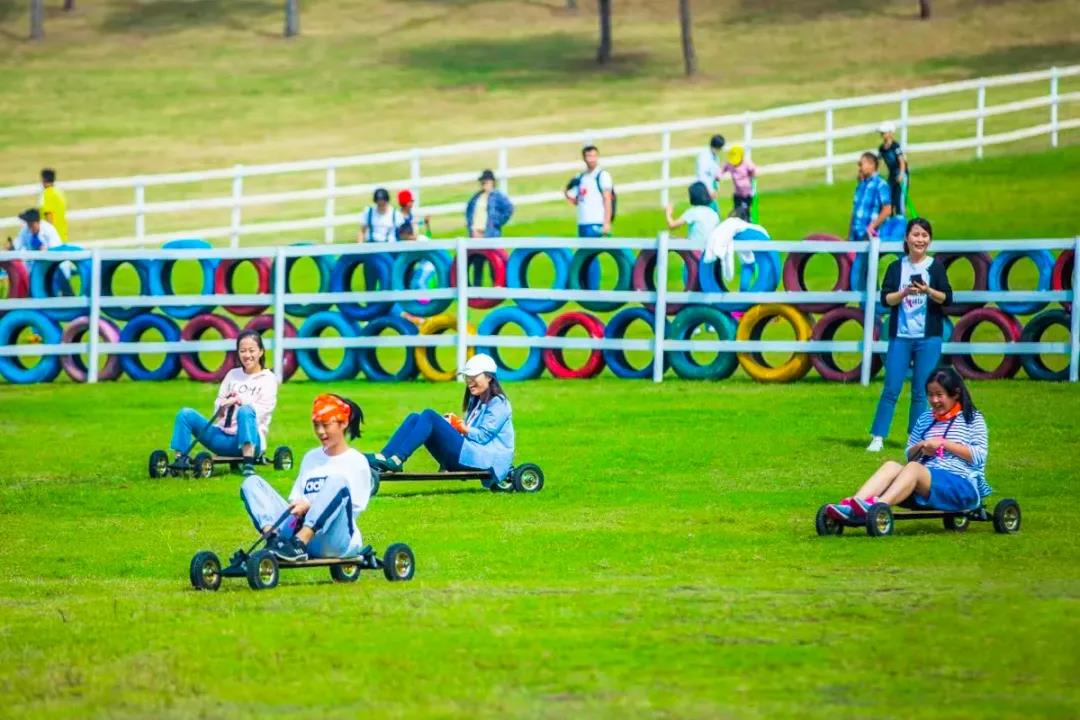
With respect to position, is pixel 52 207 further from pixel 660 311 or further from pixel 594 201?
pixel 660 311

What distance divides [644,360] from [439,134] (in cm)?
3315

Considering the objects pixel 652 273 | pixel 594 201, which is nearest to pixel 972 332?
pixel 652 273

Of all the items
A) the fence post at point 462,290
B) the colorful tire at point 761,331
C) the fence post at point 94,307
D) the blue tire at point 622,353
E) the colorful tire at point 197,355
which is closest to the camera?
the colorful tire at point 761,331

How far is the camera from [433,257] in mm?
23797

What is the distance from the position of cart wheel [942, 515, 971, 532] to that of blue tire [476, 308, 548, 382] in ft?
33.9

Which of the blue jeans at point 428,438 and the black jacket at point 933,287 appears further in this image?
the black jacket at point 933,287

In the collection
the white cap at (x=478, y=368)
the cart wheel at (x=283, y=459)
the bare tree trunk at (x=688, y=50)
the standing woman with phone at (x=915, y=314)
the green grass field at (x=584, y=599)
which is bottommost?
the green grass field at (x=584, y=599)

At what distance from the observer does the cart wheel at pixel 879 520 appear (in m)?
12.6

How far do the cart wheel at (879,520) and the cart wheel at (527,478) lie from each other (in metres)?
3.39

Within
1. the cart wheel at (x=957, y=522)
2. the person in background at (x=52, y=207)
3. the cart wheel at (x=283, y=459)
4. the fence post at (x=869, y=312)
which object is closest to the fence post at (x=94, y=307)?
the person in background at (x=52, y=207)

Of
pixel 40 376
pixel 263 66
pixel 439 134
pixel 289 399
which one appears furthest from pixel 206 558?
pixel 263 66

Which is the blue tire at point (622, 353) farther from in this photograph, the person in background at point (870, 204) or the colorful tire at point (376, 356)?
the person in background at point (870, 204)

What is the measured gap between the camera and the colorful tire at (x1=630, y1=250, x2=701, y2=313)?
2261cm

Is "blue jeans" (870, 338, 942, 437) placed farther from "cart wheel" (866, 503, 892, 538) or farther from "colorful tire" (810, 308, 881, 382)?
"colorful tire" (810, 308, 881, 382)
